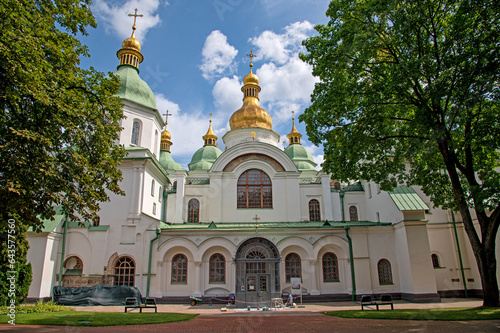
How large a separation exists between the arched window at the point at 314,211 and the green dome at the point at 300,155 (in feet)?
22.2

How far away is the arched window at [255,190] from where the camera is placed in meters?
24.7

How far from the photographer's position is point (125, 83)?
76.5 ft

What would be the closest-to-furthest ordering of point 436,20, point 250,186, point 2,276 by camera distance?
point 436,20 < point 2,276 < point 250,186

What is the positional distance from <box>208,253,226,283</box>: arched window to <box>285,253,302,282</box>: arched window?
3610 mm

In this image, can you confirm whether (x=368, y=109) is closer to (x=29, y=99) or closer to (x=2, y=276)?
(x=29, y=99)

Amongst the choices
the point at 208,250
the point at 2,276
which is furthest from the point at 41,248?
the point at 208,250

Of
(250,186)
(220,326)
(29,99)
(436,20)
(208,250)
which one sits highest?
(436,20)

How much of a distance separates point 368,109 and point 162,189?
16914 mm

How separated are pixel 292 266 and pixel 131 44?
1869 centimetres

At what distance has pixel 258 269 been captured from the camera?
19422 mm

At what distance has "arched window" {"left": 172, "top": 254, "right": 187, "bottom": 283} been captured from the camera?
65.0 feet

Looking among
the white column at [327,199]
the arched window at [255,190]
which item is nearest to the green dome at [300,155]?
the white column at [327,199]

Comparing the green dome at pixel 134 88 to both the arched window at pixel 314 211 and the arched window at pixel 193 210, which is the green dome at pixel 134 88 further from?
the arched window at pixel 314 211

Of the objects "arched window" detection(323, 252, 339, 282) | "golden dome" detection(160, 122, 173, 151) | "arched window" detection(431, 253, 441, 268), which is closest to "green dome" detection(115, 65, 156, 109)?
"golden dome" detection(160, 122, 173, 151)
